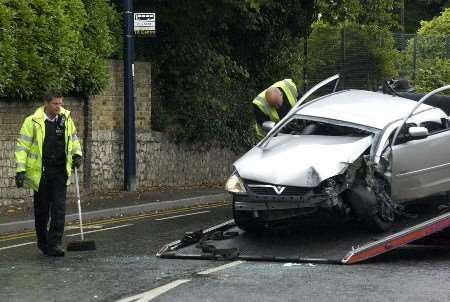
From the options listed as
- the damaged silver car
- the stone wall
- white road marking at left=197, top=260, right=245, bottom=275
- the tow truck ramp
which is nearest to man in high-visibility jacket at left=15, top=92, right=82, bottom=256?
the tow truck ramp

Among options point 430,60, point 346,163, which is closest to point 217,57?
point 346,163

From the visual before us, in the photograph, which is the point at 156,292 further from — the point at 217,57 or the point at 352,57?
the point at 352,57

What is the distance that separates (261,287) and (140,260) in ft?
7.19

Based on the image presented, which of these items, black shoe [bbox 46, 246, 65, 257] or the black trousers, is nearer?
black shoe [bbox 46, 246, 65, 257]

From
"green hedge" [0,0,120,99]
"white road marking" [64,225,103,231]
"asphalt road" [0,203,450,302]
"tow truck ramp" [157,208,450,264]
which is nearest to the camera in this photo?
"asphalt road" [0,203,450,302]

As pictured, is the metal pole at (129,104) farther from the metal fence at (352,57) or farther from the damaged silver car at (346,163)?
the metal fence at (352,57)

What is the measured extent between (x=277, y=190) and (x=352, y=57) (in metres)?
18.2

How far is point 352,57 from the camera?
27.9m

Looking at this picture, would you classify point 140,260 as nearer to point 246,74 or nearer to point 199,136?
point 199,136

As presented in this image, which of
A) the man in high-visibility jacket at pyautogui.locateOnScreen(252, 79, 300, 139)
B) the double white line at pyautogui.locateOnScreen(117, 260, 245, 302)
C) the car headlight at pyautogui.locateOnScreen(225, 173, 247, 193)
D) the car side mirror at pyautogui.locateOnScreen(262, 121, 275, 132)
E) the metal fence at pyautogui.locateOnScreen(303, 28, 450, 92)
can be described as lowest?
the double white line at pyautogui.locateOnScreen(117, 260, 245, 302)

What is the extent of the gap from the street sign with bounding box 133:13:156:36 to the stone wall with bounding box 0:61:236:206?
1.06 metres

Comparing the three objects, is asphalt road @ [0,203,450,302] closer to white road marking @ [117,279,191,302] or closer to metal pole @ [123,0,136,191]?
white road marking @ [117,279,191,302]

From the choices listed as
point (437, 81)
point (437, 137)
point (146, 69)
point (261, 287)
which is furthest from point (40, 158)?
point (437, 81)

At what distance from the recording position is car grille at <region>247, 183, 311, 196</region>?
1013 cm
